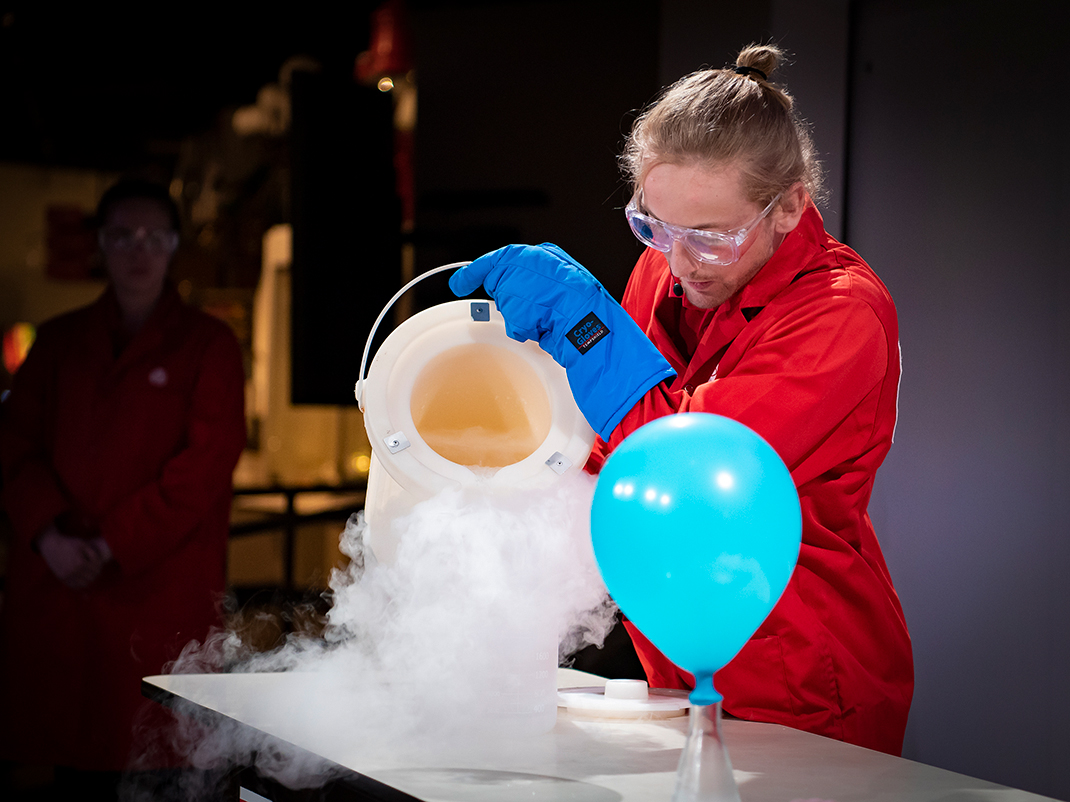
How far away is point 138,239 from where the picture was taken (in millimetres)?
3367

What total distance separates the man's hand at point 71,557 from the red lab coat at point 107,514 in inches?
1.1

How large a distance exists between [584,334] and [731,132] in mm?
361

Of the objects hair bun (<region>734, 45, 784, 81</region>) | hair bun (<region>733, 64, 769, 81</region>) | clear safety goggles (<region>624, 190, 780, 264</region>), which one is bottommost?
clear safety goggles (<region>624, 190, 780, 264</region>)

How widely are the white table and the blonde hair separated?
2.54ft

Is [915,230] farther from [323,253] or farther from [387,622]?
[387,622]

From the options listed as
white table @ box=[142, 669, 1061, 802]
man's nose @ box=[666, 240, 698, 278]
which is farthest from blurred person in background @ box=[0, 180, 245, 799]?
man's nose @ box=[666, 240, 698, 278]

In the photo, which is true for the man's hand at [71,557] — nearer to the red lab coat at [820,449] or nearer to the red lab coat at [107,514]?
the red lab coat at [107,514]

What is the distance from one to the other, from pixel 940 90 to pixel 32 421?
110 inches

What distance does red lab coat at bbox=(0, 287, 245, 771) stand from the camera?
121 inches

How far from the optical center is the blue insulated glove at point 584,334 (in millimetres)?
1472

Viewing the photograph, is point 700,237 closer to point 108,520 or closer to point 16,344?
point 108,520

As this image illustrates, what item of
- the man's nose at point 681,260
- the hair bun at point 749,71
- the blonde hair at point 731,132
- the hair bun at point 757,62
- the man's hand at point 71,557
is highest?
the hair bun at point 757,62

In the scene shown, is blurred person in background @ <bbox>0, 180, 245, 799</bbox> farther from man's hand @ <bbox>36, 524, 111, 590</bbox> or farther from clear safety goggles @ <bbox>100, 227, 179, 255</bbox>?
clear safety goggles @ <bbox>100, 227, 179, 255</bbox>

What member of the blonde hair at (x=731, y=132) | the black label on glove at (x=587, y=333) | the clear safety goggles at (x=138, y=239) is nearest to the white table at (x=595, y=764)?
the black label on glove at (x=587, y=333)
